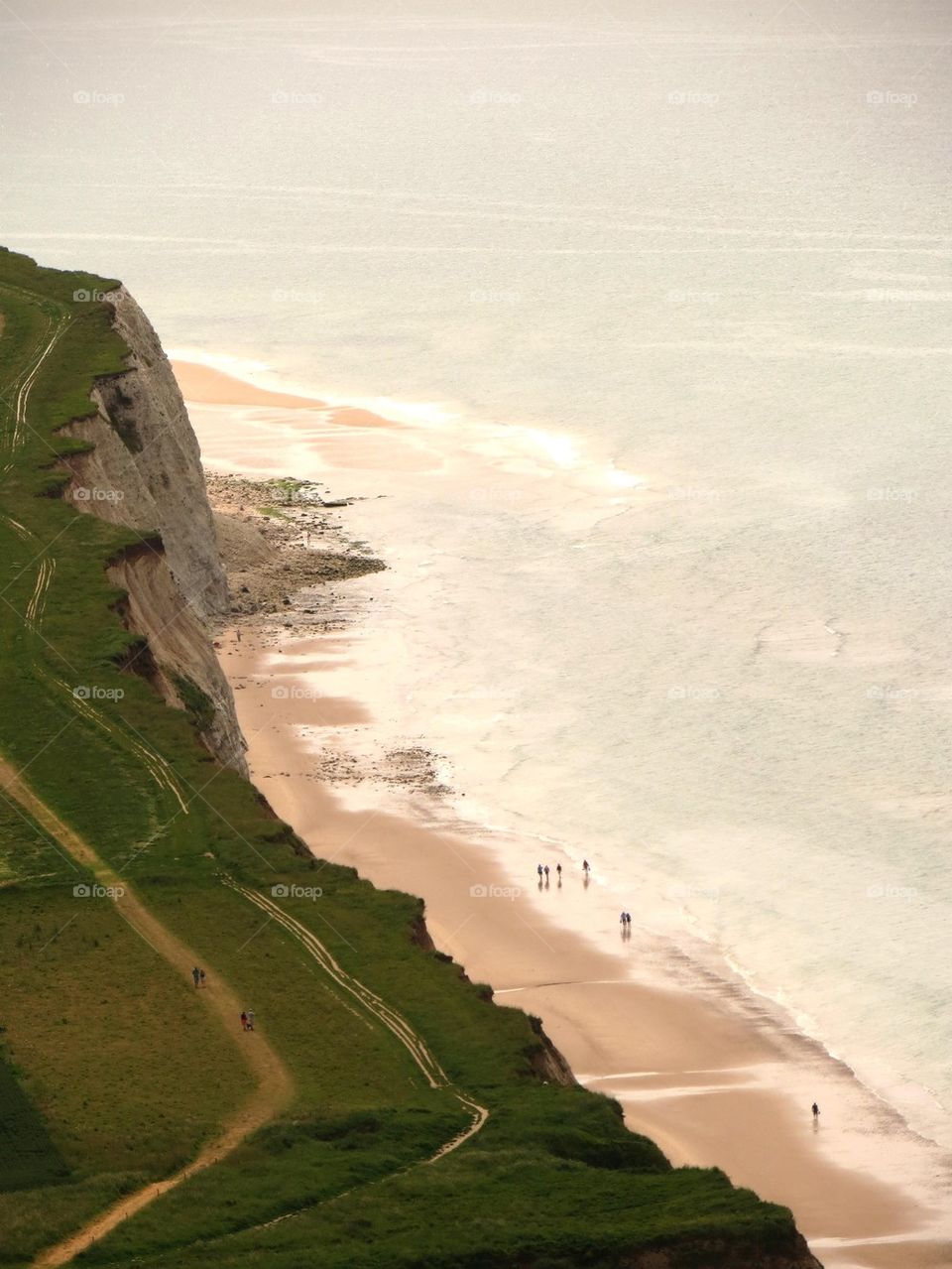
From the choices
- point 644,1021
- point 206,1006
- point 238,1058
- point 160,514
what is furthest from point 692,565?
point 238,1058

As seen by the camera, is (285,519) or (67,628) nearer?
(67,628)

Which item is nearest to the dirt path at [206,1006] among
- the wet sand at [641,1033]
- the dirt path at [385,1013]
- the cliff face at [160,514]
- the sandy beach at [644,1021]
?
the dirt path at [385,1013]

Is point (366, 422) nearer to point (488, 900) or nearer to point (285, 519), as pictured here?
point (285, 519)

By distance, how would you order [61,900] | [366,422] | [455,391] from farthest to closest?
[455,391] < [366,422] < [61,900]

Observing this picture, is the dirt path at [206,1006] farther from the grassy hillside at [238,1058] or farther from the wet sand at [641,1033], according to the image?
the wet sand at [641,1033]

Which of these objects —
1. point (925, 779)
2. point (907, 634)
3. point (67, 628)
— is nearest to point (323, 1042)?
point (67, 628)

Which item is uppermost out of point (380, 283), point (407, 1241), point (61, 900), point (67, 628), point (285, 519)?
point (380, 283)
